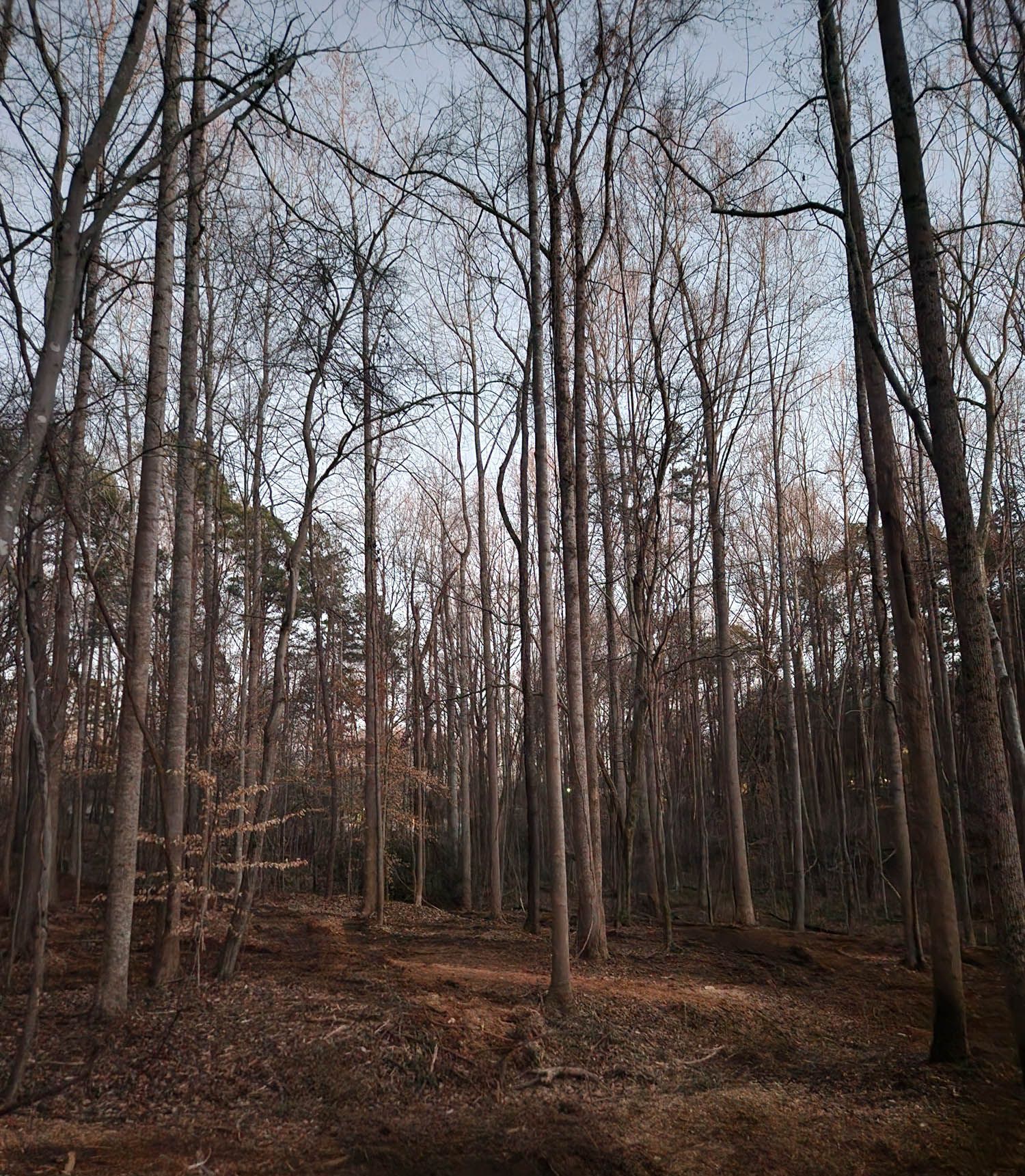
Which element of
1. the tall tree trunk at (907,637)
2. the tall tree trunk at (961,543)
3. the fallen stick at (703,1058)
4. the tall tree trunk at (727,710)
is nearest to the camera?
the tall tree trunk at (961,543)

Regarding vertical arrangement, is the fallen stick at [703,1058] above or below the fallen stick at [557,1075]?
below

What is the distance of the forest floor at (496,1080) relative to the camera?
4320mm

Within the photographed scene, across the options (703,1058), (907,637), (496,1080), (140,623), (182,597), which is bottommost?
(703,1058)

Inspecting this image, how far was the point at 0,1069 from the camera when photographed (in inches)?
214

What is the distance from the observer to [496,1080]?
217 inches

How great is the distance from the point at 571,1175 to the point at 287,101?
6.21m

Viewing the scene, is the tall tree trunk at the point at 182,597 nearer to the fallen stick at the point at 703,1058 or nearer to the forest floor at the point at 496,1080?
the forest floor at the point at 496,1080

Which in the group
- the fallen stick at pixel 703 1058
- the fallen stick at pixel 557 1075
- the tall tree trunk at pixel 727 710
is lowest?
the fallen stick at pixel 703 1058

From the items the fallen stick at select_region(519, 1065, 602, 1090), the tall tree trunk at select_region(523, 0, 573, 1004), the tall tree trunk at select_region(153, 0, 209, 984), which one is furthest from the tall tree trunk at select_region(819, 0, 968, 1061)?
the tall tree trunk at select_region(153, 0, 209, 984)

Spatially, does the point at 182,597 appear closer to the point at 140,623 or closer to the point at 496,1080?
the point at 140,623

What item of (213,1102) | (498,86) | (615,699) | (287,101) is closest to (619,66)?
(498,86)

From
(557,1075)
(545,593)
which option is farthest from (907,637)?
(557,1075)

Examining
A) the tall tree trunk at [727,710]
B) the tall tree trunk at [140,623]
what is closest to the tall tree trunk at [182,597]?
the tall tree trunk at [140,623]

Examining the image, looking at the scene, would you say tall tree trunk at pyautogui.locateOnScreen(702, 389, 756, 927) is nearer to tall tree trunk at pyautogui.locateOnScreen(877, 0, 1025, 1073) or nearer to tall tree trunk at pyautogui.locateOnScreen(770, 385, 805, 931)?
tall tree trunk at pyautogui.locateOnScreen(770, 385, 805, 931)
